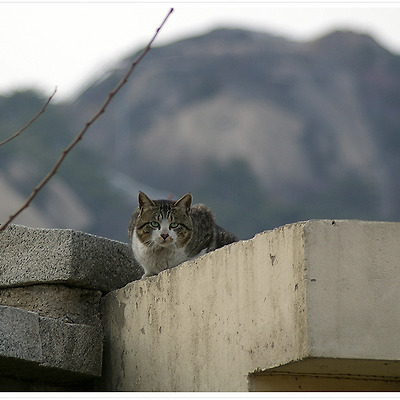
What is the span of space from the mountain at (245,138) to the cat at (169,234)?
33300 millimetres

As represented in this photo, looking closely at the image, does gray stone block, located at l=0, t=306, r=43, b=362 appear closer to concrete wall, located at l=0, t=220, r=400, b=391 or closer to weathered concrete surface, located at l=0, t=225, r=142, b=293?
concrete wall, located at l=0, t=220, r=400, b=391

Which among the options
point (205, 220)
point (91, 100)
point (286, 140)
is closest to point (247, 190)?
point (286, 140)

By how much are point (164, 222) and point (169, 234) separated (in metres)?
0.11

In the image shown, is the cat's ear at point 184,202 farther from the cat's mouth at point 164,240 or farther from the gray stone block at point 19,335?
the gray stone block at point 19,335

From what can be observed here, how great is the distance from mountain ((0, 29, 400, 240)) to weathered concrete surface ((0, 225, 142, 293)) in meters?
34.4

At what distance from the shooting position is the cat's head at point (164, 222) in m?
6.14

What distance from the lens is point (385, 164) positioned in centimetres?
4662

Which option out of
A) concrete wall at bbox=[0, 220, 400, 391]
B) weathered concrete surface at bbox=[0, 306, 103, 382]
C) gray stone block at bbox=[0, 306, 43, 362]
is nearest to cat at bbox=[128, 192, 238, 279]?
concrete wall at bbox=[0, 220, 400, 391]

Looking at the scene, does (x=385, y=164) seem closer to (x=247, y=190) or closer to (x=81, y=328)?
(x=247, y=190)

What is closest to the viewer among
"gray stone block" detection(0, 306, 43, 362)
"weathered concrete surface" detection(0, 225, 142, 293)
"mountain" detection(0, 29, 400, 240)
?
"gray stone block" detection(0, 306, 43, 362)

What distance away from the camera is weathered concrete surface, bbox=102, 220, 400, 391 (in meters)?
3.98

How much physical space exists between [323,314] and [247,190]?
139ft

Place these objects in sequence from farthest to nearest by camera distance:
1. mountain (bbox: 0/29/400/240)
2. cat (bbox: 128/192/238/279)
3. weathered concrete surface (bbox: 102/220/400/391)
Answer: mountain (bbox: 0/29/400/240) < cat (bbox: 128/192/238/279) < weathered concrete surface (bbox: 102/220/400/391)

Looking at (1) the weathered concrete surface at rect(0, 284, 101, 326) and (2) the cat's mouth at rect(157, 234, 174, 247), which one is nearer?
(1) the weathered concrete surface at rect(0, 284, 101, 326)
